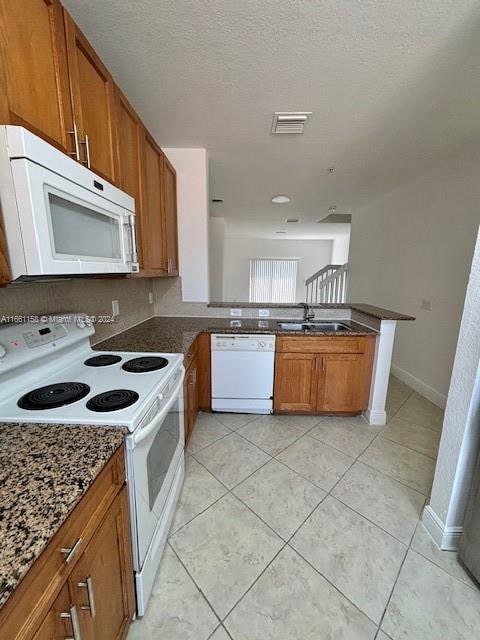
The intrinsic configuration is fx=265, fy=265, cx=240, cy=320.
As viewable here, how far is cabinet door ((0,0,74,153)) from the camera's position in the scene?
2.58ft

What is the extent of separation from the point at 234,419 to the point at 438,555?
1.58 meters

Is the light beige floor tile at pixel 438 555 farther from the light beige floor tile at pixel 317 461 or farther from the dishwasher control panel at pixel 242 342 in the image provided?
the dishwasher control panel at pixel 242 342

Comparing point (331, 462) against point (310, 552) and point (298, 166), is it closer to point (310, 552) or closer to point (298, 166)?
point (310, 552)

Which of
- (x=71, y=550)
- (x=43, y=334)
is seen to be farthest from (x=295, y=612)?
(x=43, y=334)

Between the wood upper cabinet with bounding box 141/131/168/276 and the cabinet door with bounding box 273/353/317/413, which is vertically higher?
the wood upper cabinet with bounding box 141/131/168/276

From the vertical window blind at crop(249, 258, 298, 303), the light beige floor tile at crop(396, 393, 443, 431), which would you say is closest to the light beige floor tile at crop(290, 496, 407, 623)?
the light beige floor tile at crop(396, 393, 443, 431)

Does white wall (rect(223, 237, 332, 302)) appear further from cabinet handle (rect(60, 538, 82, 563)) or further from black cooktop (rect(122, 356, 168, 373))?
cabinet handle (rect(60, 538, 82, 563))

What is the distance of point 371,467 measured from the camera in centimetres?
191

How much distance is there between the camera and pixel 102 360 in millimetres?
1510

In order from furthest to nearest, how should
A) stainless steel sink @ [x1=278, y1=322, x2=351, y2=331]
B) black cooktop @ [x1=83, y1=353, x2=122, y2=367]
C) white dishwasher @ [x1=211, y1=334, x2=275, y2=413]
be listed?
stainless steel sink @ [x1=278, y1=322, x2=351, y2=331]
white dishwasher @ [x1=211, y1=334, x2=275, y2=413]
black cooktop @ [x1=83, y1=353, x2=122, y2=367]

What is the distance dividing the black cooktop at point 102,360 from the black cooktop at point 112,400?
0.39 m

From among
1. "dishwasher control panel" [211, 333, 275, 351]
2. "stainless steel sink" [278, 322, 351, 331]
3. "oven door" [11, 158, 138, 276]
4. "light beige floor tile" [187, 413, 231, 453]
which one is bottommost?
"light beige floor tile" [187, 413, 231, 453]

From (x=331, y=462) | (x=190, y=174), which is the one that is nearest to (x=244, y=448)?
(x=331, y=462)

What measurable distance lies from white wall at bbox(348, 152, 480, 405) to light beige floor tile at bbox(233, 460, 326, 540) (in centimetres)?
196
